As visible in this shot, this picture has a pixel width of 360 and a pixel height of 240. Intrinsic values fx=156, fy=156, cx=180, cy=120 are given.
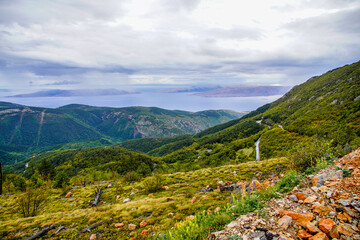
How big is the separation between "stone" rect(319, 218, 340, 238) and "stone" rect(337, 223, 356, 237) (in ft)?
0.34

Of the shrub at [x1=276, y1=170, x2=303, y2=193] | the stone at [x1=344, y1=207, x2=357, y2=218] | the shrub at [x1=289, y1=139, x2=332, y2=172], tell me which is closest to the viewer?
the stone at [x1=344, y1=207, x2=357, y2=218]

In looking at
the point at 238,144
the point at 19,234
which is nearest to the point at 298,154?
the point at 19,234

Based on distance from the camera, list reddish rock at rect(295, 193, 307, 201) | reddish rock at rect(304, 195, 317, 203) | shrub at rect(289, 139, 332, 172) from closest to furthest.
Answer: reddish rock at rect(304, 195, 317, 203), reddish rock at rect(295, 193, 307, 201), shrub at rect(289, 139, 332, 172)

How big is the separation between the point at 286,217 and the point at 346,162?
6.11 metres

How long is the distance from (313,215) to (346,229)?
91 cm

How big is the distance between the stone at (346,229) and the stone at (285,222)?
1.24 m

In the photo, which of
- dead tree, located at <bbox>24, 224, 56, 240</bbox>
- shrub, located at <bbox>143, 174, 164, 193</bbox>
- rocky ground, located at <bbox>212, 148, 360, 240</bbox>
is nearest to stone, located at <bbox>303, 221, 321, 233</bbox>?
rocky ground, located at <bbox>212, 148, 360, 240</bbox>

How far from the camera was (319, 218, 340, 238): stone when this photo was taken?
14.5 feet

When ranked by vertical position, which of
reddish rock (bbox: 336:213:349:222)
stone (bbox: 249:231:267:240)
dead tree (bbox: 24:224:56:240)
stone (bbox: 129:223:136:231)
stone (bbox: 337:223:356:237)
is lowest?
dead tree (bbox: 24:224:56:240)

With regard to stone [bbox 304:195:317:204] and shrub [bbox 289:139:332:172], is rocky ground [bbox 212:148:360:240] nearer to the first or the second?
stone [bbox 304:195:317:204]

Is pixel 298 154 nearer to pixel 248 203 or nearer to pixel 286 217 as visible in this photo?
pixel 248 203

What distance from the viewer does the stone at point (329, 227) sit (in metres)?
4.43

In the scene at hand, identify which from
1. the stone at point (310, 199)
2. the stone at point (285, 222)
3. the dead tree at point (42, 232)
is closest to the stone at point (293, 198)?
the stone at point (310, 199)

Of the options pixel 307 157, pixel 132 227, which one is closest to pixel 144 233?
pixel 132 227
